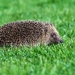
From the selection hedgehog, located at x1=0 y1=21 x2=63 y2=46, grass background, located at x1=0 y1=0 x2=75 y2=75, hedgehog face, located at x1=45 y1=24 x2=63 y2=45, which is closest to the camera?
grass background, located at x1=0 y1=0 x2=75 y2=75

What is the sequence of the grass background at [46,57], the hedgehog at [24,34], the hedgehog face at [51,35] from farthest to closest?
the hedgehog face at [51,35] < the hedgehog at [24,34] < the grass background at [46,57]

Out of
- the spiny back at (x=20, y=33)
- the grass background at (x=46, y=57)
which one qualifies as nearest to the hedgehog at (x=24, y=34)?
the spiny back at (x=20, y=33)

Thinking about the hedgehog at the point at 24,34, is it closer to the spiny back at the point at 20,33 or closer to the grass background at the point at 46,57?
the spiny back at the point at 20,33

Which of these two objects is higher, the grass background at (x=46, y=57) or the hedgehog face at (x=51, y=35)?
the hedgehog face at (x=51, y=35)

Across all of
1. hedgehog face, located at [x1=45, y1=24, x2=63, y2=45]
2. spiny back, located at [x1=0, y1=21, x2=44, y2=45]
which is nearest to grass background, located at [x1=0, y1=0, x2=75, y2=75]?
hedgehog face, located at [x1=45, y1=24, x2=63, y2=45]

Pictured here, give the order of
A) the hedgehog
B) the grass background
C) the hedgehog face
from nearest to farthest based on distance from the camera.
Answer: the grass background < the hedgehog < the hedgehog face

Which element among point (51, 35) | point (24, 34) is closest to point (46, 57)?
point (24, 34)

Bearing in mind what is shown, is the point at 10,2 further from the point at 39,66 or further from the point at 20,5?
the point at 39,66

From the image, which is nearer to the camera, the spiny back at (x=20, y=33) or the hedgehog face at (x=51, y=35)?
the spiny back at (x=20, y=33)

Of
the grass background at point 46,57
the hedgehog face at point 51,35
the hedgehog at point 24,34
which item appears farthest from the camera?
the hedgehog face at point 51,35

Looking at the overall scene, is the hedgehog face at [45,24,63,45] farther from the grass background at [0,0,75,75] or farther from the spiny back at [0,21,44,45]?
the spiny back at [0,21,44,45]
